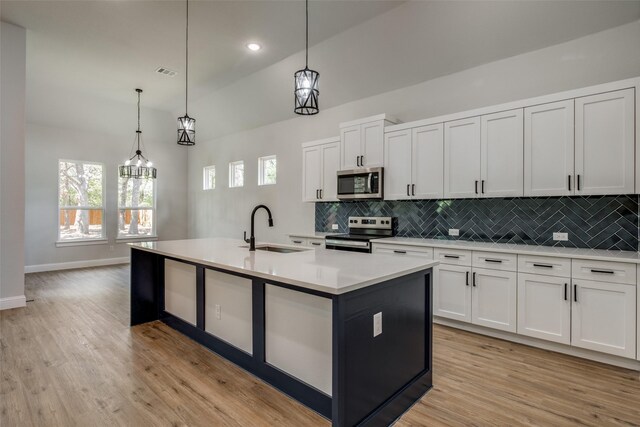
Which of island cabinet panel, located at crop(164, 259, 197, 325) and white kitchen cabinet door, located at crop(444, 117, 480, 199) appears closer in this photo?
island cabinet panel, located at crop(164, 259, 197, 325)

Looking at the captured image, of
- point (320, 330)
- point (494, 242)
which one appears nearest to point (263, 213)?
point (494, 242)

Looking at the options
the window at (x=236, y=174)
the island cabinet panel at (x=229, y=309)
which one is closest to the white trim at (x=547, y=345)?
the island cabinet panel at (x=229, y=309)

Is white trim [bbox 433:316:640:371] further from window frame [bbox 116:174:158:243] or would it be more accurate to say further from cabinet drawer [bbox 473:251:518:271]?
window frame [bbox 116:174:158:243]

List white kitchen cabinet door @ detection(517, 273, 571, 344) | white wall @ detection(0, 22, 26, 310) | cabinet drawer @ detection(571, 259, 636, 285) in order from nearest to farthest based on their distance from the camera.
→ cabinet drawer @ detection(571, 259, 636, 285), white kitchen cabinet door @ detection(517, 273, 571, 344), white wall @ detection(0, 22, 26, 310)

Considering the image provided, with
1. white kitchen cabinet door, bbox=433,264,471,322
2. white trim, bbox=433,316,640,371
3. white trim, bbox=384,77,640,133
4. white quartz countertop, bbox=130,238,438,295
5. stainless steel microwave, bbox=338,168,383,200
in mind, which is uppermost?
white trim, bbox=384,77,640,133

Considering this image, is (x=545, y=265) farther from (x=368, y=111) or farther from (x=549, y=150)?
(x=368, y=111)

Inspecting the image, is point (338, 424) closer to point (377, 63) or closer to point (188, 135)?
point (188, 135)

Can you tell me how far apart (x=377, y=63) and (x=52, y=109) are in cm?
632

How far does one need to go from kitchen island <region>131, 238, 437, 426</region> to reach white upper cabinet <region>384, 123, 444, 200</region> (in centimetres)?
177

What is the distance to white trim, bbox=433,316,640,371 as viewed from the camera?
2664 mm

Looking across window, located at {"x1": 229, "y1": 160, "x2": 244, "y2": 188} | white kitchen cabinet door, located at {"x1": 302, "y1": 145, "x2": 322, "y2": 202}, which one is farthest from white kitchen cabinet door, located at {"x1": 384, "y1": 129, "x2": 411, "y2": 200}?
window, located at {"x1": 229, "y1": 160, "x2": 244, "y2": 188}

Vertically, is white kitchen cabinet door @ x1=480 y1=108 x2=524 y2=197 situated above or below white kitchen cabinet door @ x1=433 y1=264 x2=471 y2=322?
above

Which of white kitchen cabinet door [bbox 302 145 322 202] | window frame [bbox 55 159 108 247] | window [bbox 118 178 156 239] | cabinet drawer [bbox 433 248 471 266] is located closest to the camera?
cabinet drawer [bbox 433 248 471 266]

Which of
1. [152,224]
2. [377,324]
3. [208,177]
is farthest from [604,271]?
[152,224]
